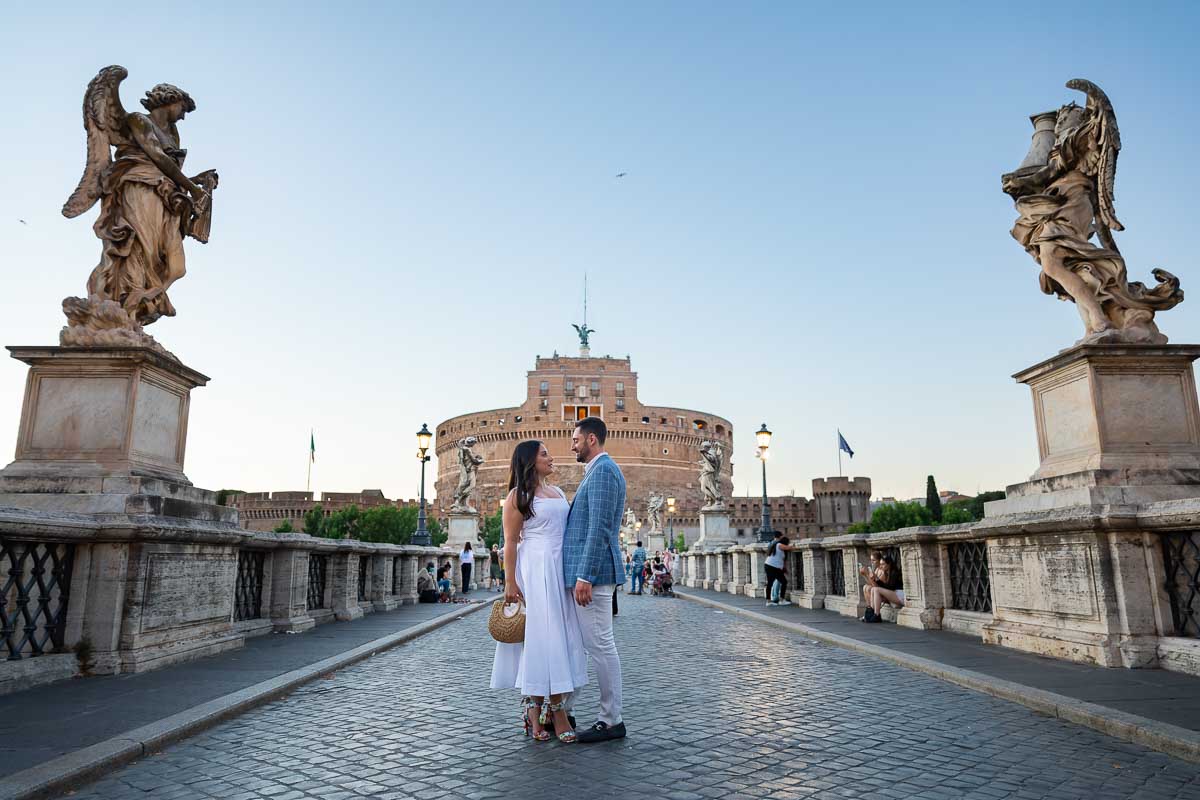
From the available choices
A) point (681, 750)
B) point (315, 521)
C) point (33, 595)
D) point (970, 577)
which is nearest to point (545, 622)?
point (681, 750)

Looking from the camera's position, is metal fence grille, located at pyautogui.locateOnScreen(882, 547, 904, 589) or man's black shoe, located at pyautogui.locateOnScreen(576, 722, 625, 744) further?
metal fence grille, located at pyautogui.locateOnScreen(882, 547, 904, 589)

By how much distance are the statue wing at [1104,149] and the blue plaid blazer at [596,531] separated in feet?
16.5

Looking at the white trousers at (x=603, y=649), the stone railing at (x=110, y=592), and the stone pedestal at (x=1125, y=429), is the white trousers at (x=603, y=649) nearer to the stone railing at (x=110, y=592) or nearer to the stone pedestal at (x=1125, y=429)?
the stone railing at (x=110, y=592)

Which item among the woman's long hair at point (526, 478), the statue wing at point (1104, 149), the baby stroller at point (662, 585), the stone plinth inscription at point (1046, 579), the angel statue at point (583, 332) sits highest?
the angel statue at point (583, 332)

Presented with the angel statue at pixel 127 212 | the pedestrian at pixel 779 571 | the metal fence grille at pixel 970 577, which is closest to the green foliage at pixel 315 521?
the pedestrian at pixel 779 571

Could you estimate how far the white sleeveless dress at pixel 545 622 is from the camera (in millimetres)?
3770

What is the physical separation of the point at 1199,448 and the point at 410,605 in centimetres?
1180

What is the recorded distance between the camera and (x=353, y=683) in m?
5.55

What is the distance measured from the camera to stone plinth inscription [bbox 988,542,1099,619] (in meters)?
5.23

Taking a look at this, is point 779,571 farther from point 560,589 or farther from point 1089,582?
point 560,589

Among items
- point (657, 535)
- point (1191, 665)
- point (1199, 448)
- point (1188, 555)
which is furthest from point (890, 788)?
point (657, 535)

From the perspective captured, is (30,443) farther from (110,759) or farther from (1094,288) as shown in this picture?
(1094,288)

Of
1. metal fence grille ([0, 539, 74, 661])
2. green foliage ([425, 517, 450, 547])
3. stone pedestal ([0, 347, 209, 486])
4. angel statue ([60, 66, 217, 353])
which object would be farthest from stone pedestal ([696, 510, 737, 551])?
green foliage ([425, 517, 450, 547])

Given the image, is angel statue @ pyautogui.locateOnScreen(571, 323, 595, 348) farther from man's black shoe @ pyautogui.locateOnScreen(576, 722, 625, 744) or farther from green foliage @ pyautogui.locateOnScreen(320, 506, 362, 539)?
man's black shoe @ pyautogui.locateOnScreen(576, 722, 625, 744)
